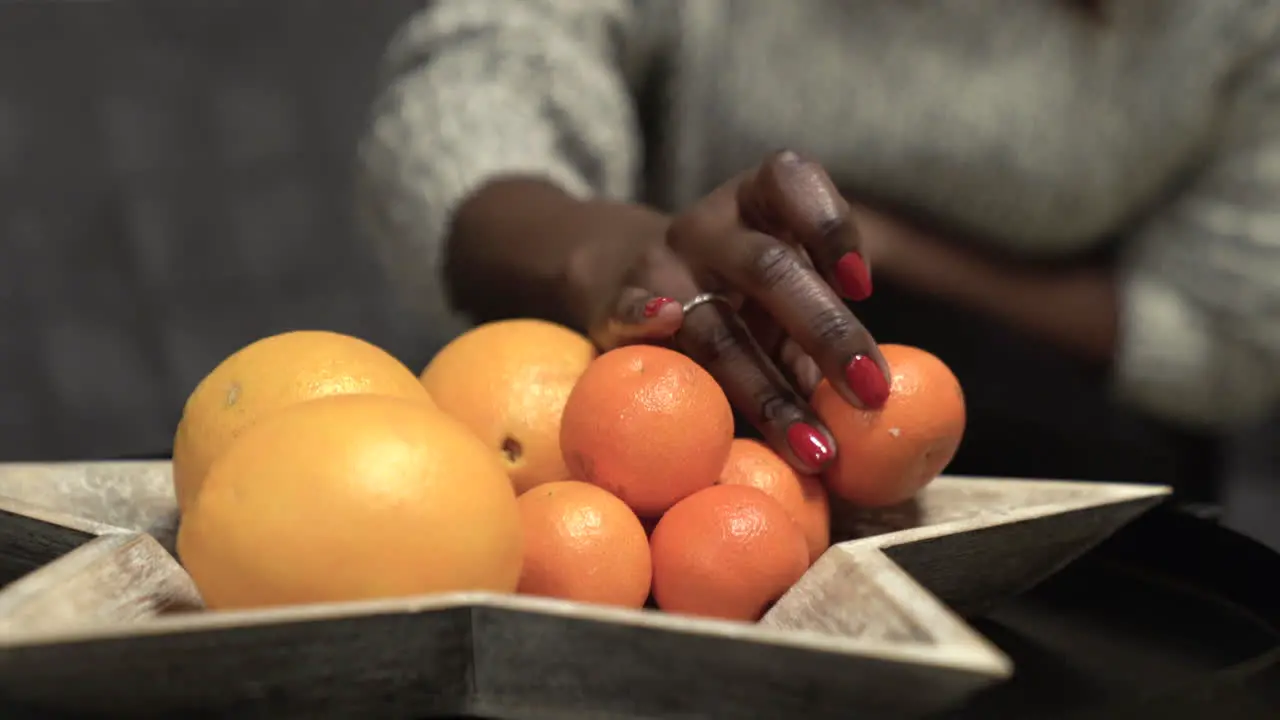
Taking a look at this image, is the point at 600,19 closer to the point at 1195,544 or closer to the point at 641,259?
the point at 641,259

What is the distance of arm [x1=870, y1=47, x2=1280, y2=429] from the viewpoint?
2.93ft

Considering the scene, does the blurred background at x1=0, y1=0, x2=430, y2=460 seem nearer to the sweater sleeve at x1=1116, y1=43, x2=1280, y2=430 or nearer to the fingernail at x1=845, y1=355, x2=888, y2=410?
the sweater sleeve at x1=1116, y1=43, x2=1280, y2=430

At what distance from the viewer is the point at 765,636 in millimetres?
295

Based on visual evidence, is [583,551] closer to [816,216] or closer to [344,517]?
[344,517]

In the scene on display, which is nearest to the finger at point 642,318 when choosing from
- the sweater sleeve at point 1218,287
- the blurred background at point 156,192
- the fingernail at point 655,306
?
the fingernail at point 655,306

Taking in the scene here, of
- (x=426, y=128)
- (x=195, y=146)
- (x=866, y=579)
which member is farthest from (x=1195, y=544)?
(x=195, y=146)

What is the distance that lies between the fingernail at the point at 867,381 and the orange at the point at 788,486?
0.14 ft

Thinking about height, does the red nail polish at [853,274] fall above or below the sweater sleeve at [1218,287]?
above

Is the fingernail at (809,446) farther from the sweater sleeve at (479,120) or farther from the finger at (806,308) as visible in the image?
the sweater sleeve at (479,120)

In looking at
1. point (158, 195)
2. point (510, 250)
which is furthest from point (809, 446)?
point (158, 195)

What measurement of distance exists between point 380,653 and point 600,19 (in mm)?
815

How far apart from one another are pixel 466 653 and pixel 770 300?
23 centimetres

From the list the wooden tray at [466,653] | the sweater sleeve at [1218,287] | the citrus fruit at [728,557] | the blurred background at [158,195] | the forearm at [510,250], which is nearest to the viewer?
the wooden tray at [466,653]

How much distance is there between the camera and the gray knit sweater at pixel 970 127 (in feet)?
2.92
